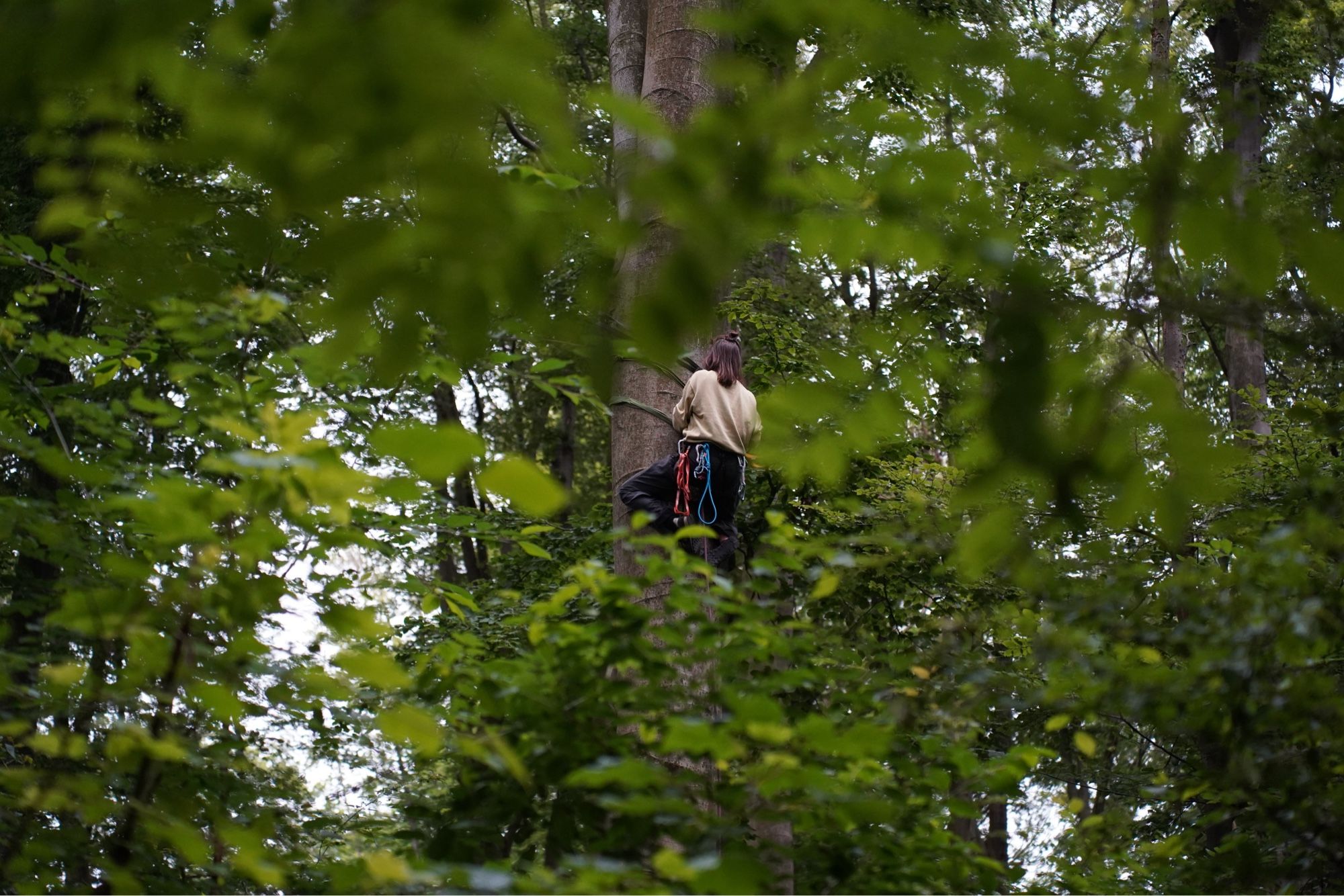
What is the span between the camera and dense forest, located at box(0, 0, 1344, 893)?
1229mm

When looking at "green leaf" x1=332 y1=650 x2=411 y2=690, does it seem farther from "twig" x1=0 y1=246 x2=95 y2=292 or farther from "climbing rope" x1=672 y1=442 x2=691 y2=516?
"climbing rope" x1=672 y1=442 x2=691 y2=516

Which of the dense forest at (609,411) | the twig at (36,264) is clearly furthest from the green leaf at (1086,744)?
the twig at (36,264)

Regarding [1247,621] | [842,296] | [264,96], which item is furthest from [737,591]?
[842,296]

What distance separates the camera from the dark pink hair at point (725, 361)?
5.11m

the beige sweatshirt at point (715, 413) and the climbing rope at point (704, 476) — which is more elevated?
the beige sweatshirt at point (715, 413)

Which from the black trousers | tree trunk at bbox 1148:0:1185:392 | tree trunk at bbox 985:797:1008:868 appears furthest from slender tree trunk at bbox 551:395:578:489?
tree trunk at bbox 1148:0:1185:392

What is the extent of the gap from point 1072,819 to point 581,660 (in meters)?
2.03

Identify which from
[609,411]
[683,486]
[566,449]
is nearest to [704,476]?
[683,486]

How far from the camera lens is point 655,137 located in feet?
4.31

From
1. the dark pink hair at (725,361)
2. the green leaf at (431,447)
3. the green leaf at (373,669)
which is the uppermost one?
the dark pink hair at (725,361)

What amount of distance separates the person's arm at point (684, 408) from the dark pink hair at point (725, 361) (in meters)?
0.36

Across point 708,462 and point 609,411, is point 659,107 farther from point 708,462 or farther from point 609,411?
point 609,411

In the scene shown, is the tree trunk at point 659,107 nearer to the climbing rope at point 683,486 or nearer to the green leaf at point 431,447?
the climbing rope at point 683,486

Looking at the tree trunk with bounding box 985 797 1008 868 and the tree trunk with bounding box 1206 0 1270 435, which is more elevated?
the tree trunk with bounding box 1206 0 1270 435
